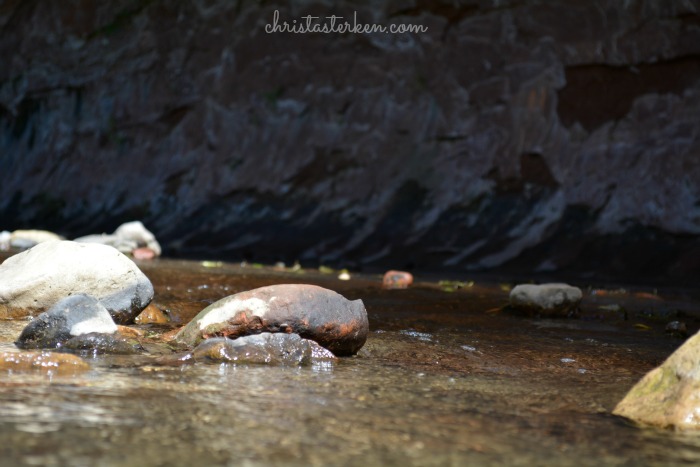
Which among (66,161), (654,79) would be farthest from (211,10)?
(654,79)

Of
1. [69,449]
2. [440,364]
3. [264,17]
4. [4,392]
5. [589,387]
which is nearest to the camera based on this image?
[69,449]

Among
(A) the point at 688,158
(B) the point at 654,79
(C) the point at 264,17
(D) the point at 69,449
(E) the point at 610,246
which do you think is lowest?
(D) the point at 69,449

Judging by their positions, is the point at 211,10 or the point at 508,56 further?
the point at 211,10

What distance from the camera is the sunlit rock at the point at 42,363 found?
4.38 m

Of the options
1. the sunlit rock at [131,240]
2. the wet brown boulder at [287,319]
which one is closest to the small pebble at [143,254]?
the sunlit rock at [131,240]

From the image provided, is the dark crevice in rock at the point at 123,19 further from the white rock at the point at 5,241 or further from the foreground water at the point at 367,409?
the foreground water at the point at 367,409

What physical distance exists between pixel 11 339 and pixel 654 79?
1281 centimetres

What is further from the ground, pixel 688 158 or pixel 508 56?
pixel 508 56

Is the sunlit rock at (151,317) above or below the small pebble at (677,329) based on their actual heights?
below

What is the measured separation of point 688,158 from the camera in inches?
593

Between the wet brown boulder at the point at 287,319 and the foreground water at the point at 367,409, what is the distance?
6.6 inches

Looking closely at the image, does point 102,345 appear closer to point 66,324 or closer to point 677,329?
point 66,324

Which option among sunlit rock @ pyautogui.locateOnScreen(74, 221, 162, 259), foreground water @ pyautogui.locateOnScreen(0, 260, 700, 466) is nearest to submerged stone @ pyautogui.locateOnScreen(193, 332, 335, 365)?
foreground water @ pyautogui.locateOnScreen(0, 260, 700, 466)

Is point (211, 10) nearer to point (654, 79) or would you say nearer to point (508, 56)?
point (508, 56)
